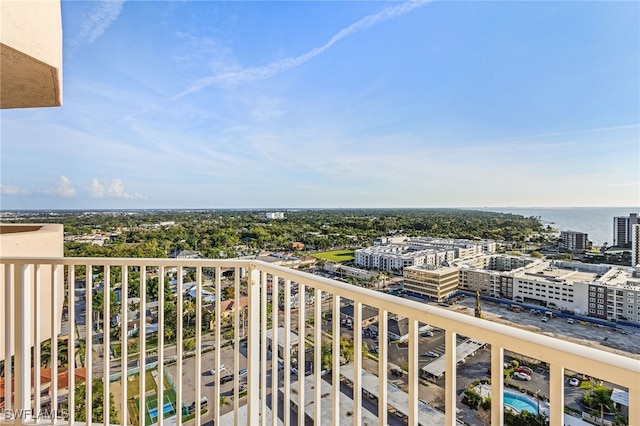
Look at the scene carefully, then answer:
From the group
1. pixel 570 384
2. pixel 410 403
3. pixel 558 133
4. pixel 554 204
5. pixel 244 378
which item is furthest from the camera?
pixel 558 133

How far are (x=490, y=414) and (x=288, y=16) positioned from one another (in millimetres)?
4915

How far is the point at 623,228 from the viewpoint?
200cm

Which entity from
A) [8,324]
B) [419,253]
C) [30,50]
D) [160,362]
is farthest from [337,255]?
[30,50]

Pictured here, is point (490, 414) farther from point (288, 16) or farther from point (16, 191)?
point (16, 191)

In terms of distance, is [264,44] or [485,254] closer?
[485,254]

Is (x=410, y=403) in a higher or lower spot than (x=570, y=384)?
lower

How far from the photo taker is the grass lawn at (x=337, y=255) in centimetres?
243

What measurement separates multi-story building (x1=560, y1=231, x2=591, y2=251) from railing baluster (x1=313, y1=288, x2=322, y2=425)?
6.01 feet

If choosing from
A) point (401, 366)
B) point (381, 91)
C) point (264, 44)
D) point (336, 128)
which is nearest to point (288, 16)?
point (264, 44)

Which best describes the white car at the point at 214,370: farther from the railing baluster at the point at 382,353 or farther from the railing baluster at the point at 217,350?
the railing baluster at the point at 382,353

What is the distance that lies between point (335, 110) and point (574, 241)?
4973 mm

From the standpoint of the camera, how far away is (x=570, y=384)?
2.24 ft

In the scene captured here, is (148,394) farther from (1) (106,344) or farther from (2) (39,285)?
(2) (39,285)

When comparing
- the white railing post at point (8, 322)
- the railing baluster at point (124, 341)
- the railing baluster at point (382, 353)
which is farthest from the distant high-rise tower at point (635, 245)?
the white railing post at point (8, 322)
